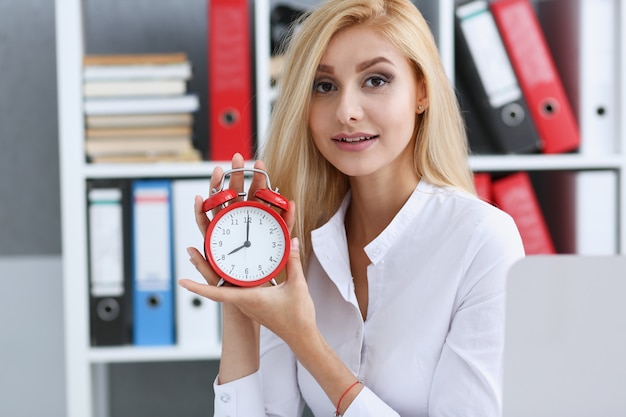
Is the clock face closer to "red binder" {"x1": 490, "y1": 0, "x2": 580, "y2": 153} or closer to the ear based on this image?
the ear

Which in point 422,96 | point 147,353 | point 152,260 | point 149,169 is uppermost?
point 422,96

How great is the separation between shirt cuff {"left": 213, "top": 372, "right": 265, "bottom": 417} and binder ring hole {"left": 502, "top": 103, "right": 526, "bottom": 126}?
0.92m

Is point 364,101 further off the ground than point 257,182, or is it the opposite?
point 364,101

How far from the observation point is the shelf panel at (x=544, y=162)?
1.67 m

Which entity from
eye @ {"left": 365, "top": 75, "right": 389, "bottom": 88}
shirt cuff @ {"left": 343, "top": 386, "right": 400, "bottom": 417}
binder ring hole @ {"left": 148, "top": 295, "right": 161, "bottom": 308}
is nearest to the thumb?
shirt cuff @ {"left": 343, "top": 386, "right": 400, "bottom": 417}

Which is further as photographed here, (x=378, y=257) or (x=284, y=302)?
(x=378, y=257)

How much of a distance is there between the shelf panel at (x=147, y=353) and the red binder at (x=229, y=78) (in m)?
0.48

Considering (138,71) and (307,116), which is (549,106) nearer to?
(307,116)

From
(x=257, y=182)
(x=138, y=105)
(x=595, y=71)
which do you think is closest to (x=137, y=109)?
(x=138, y=105)

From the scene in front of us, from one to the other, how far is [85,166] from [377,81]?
0.84 m

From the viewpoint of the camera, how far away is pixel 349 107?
1116 mm

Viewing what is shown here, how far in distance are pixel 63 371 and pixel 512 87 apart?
59.1 inches

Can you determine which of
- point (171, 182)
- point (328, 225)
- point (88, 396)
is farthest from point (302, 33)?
point (88, 396)

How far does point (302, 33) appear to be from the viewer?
117cm
